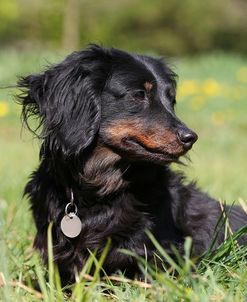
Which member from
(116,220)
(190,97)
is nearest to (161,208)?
(116,220)

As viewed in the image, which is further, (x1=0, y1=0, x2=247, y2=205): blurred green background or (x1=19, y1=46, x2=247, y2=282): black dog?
(x1=0, y1=0, x2=247, y2=205): blurred green background

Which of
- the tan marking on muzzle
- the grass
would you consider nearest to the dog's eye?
the tan marking on muzzle

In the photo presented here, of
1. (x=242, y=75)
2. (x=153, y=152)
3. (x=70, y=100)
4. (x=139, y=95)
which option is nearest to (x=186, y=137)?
(x=153, y=152)

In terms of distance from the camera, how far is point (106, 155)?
12.3 feet

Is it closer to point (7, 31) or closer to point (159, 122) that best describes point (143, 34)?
point (7, 31)

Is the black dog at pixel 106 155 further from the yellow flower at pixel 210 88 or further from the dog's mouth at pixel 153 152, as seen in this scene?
the yellow flower at pixel 210 88

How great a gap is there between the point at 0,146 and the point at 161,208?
6.31 m

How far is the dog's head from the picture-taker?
3500 millimetres

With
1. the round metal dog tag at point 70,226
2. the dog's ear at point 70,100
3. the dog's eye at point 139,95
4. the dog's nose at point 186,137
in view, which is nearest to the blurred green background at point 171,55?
the dog's ear at point 70,100

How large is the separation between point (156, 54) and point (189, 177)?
30.4 feet

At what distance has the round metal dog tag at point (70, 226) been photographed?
11.7 feet

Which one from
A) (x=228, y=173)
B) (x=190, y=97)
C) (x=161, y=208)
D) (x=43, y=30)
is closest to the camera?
(x=161, y=208)

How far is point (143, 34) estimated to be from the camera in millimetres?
29359

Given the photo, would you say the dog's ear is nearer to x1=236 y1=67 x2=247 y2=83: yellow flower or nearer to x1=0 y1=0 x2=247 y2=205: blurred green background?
x1=0 y1=0 x2=247 y2=205: blurred green background
